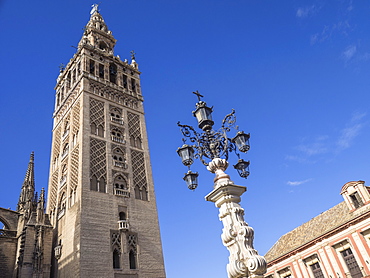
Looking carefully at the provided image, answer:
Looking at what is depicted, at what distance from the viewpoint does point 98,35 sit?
3372 cm

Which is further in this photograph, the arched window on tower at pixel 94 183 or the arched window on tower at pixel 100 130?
the arched window on tower at pixel 100 130

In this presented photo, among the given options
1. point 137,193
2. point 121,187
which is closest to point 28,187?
point 121,187

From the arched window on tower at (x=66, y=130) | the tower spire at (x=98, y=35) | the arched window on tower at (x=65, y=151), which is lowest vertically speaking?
the arched window on tower at (x=65, y=151)

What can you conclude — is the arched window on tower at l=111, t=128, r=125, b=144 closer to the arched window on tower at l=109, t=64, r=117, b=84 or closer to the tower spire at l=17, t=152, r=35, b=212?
the arched window on tower at l=109, t=64, r=117, b=84

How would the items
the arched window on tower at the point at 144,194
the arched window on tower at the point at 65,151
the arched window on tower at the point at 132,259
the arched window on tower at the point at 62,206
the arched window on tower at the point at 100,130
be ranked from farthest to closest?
the arched window on tower at the point at 65,151
the arched window on tower at the point at 100,130
the arched window on tower at the point at 144,194
the arched window on tower at the point at 62,206
the arched window on tower at the point at 132,259

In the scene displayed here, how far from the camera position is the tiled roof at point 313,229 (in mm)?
21516

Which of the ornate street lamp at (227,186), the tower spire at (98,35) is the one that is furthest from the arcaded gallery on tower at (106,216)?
the ornate street lamp at (227,186)

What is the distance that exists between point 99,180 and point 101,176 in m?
0.38

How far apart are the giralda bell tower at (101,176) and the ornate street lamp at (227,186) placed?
12673 mm

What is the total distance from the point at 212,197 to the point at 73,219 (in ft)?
49.8

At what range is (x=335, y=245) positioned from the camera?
68.6 ft

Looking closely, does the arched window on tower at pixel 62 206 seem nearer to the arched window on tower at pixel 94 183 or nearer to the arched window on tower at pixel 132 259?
the arched window on tower at pixel 94 183

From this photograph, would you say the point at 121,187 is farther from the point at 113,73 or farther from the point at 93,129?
the point at 113,73

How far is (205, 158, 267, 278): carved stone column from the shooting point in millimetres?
6242
